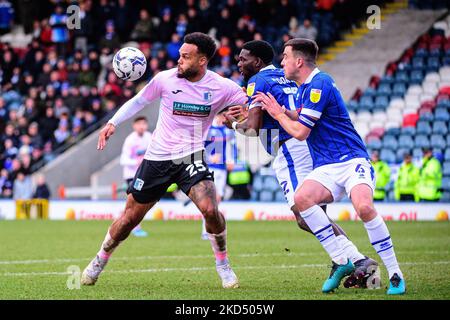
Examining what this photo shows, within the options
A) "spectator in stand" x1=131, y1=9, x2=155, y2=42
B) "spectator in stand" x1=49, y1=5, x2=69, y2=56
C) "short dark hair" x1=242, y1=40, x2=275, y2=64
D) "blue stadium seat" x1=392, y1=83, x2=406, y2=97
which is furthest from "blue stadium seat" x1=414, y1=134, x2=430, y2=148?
"short dark hair" x1=242, y1=40, x2=275, y2=64

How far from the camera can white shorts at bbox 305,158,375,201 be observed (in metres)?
9.90

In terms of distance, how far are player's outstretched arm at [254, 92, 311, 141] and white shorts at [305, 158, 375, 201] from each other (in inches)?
17.8

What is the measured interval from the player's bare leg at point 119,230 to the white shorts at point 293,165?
143 centimetres

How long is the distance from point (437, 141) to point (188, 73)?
16.5 meters

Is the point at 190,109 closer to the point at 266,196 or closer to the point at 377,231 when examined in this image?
the point at 377,231

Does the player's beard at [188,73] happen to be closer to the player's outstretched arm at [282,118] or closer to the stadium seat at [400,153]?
the player's outstretched arm at [282,118]

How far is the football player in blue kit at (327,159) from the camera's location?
9766 millimetres

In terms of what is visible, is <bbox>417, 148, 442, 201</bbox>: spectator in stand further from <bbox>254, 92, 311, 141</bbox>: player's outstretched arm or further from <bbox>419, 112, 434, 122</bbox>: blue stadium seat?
<bbox>254, 92, 311, 141</bbox>: player's outstretched arm

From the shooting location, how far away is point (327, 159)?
10117 mm

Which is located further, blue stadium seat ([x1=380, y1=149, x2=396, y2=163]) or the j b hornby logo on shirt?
blue stadium seat ([x1=380, y1=149, x2=396, y2=163])

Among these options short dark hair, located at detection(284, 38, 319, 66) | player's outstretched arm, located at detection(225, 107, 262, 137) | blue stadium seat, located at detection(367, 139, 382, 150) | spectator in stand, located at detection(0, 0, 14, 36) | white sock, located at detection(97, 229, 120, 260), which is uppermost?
spectator in stand, located at detection(0, 0, 14, 36)

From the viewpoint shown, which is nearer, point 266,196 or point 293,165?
point 293,165

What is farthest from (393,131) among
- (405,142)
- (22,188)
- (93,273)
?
(93,273)

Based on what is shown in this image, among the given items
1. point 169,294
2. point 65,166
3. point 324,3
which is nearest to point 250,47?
point 169,294
